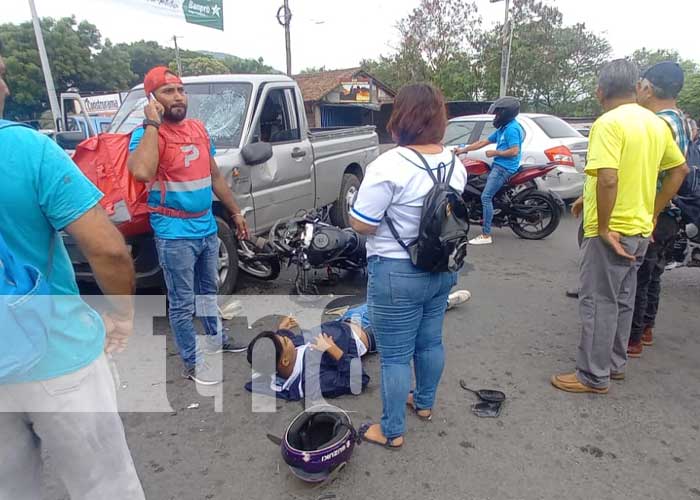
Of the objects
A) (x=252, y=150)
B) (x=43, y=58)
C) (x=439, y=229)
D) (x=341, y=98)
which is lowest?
(x=439, y=229)

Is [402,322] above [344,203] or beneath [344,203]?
above

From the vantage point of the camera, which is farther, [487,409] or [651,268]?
[651,268]

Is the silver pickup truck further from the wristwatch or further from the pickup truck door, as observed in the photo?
the wristwatch

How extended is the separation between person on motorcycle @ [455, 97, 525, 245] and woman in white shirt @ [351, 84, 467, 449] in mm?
4194

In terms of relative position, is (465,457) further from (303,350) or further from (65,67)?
(65,67)

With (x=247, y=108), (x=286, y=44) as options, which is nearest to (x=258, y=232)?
(x=247, y=108)

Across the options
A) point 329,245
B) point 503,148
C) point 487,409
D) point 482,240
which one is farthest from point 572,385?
point 503,148

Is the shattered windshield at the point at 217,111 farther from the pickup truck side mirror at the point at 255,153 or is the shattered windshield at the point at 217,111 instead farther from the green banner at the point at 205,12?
the green banner at the point at 205,12

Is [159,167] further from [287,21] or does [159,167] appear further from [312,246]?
[287,21]

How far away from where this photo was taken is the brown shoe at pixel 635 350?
11.9ft

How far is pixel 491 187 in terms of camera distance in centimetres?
656

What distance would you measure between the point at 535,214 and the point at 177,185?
5.34m

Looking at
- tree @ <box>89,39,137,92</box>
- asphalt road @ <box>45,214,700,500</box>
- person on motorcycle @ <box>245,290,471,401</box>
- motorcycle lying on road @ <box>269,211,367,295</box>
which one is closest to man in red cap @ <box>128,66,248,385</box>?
person on motorcycle @ <box>245,290,471,401</box>

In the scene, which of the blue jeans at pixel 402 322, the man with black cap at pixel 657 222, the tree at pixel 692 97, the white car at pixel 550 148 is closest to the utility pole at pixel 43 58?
the white car at pixel 550 148
